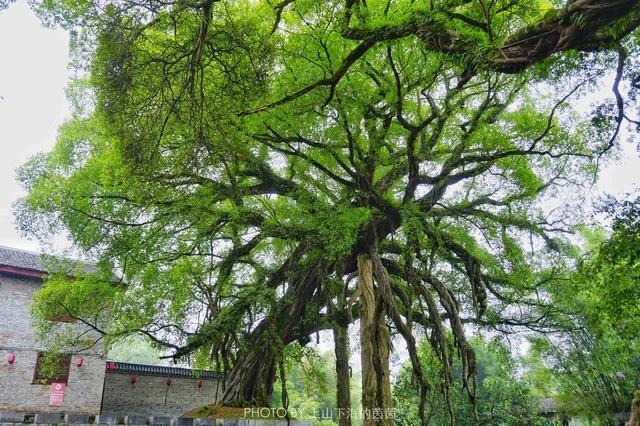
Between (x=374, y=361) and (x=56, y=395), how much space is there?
8.56 metres

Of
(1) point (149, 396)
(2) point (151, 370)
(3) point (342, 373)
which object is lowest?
(1) point (149, 396)

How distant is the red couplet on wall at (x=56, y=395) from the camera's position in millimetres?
10906

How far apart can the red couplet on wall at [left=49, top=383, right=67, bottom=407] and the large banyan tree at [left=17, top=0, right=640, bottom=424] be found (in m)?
4.82

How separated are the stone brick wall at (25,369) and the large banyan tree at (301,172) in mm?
4825

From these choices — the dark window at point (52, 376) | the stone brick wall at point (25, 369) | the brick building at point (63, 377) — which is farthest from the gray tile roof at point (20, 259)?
the dark window at point (52, 376)

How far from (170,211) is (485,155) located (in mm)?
4856

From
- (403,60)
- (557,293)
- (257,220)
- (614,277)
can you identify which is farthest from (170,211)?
(557,293)

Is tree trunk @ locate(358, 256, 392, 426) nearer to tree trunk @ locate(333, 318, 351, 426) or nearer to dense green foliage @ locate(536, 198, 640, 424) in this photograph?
tree trunk @ locate(333, 318, 351, 426)

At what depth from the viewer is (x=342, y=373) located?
31.2 feet

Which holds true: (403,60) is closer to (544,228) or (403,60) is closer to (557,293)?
(544,228)

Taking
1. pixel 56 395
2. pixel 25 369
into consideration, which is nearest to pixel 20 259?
pixel 25 369

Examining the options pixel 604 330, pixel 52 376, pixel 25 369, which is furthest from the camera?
pixel 25 369

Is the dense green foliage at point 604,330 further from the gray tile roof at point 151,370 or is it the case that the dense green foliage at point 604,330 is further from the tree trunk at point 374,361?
the gray tile roof at point 151,370

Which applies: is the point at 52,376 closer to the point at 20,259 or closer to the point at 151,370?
the point at 151,370
